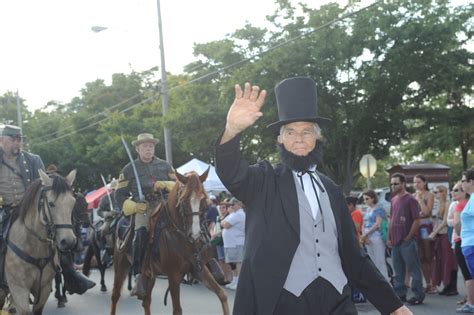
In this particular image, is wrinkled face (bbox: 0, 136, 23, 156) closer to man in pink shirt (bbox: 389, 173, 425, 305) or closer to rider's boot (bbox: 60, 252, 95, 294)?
rider's boot (bbox: 60, 252, 95, 294)

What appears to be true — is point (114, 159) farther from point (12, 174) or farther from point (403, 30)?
point (12, 174)

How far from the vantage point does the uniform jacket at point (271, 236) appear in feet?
13.3

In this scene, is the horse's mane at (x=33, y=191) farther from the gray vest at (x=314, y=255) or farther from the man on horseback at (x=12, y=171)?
the gray vest at (x=314, y=255)

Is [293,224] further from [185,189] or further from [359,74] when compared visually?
[359,74]

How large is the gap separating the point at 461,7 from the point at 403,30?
2.21m

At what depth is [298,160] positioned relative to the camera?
174 inches

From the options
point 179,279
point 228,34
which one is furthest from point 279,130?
point 228,34

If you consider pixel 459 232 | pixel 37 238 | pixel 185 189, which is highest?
pixel 185 189

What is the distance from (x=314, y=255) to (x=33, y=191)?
4.57 metres

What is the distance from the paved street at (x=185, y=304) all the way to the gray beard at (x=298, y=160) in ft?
21.5

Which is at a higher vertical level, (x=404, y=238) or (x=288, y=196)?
(x=288, y=196)

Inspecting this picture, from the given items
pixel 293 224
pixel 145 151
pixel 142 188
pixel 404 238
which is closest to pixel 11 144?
pixel 145 151

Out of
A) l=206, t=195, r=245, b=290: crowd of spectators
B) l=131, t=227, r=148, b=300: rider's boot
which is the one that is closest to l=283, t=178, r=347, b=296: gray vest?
l=131, t=227, r=148, b=300: rider's boot

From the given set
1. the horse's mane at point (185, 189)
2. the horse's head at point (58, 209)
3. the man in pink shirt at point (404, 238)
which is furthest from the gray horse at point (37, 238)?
the man in pink shirt at point (404, 238)
